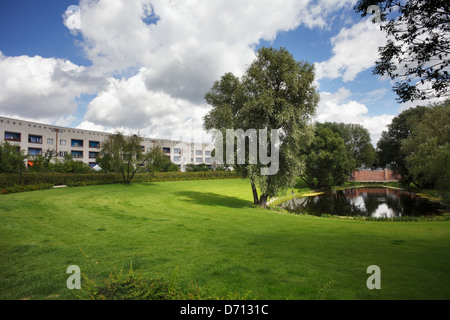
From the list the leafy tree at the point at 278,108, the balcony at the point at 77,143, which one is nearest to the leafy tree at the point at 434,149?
the leafy tree at the point at 278,108

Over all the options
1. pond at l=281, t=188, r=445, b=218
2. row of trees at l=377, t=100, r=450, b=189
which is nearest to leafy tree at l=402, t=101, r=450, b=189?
row of trees at l=377, t=100, r=450, b=189

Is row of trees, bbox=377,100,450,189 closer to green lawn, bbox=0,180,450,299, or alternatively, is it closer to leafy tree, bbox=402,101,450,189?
leafy tree, bbox=402,101,450,189

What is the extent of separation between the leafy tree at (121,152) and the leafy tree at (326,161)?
101ft

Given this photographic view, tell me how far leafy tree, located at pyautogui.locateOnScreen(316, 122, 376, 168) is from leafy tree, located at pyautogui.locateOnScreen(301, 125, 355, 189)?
18930 mm

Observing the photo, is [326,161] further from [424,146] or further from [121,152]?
[121,152]

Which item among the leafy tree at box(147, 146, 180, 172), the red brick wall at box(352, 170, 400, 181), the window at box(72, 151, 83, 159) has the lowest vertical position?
the red brick wall at box(352, 170, 400, 181)

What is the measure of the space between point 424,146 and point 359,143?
4099 centimetres

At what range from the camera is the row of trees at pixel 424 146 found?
22337mm

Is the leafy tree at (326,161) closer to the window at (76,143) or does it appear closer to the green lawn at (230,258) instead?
the green lawn at (230,258)

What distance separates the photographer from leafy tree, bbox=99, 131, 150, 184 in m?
32.0

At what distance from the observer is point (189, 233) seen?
901 centimetres

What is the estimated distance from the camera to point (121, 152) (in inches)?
1276
